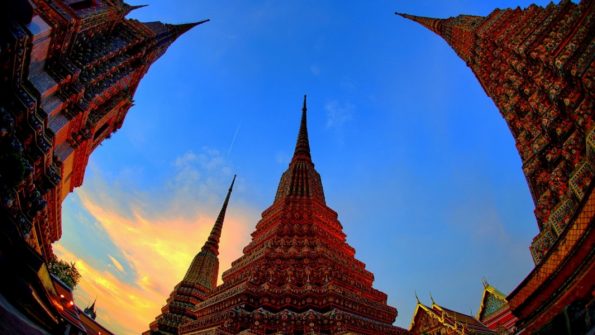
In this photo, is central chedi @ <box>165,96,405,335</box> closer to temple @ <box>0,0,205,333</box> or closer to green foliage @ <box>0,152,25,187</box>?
temple @ <box>0,0,205,333</box>

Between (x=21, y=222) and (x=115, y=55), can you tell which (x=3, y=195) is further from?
(x=115, y=55)

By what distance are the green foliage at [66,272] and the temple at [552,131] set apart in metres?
23.0

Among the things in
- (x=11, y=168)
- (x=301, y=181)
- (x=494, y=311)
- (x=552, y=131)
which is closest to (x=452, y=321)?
(x=494, y=311)

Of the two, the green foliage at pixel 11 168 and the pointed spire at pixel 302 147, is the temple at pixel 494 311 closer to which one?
the pointed spire at pixel 302 147

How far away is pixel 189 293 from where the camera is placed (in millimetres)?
28188

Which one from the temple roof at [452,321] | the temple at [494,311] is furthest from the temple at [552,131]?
the temple at [494,311]

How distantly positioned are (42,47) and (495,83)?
64.9 ft

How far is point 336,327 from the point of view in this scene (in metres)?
14.6

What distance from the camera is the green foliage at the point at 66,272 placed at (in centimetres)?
1930

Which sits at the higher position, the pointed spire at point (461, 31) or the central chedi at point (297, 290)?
the pointed spire at point (461, 31)

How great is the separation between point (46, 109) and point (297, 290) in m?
13.2

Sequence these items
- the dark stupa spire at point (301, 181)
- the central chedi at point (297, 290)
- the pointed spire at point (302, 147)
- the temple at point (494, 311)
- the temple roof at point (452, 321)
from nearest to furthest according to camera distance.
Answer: the temple roof at point (452, 321), the central chedi at point (297, 290), the temple at point (494, 311), the dark stupa spire at point (301, 181), the pointed spire at point (302, 147)

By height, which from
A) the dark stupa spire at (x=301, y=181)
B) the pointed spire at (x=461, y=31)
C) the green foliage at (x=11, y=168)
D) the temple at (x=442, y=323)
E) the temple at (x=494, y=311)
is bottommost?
the green foliage at (x=11, y=168)

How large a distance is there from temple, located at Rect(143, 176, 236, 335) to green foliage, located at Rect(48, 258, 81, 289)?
7748 mm
